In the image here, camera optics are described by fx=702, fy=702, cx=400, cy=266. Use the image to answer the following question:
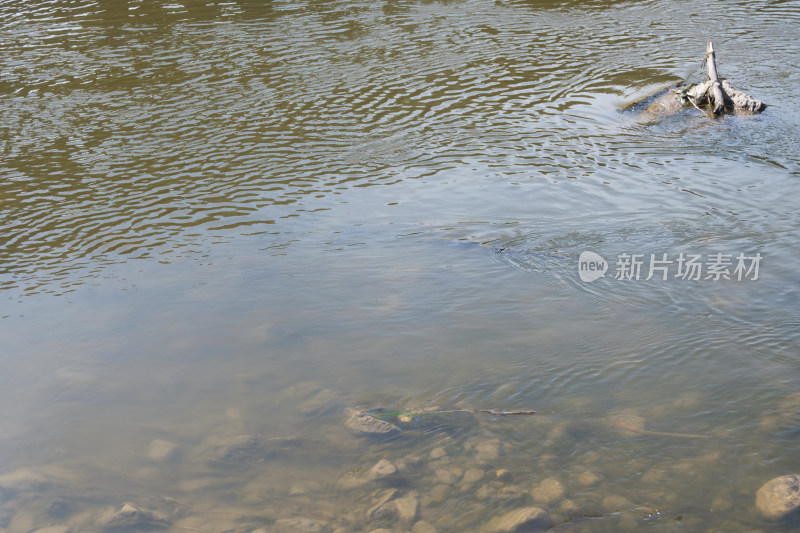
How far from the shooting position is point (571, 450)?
3.72 metres

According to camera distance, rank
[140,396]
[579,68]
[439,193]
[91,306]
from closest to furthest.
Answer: [140,396] < [91,306] < [439,193] < [579,68]

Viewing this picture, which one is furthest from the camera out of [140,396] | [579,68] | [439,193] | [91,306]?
[579,68]

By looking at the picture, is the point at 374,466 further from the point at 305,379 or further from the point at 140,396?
the point at 140,396

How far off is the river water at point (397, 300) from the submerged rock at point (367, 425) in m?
0.05

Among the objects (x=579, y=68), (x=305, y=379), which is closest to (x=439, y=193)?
(x=305, y=379)

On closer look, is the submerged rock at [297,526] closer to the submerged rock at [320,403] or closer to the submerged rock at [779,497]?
the submerged rock at [320,403]

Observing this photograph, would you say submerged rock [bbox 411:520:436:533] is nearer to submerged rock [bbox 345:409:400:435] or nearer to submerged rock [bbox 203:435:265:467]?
submerged rock [bbox 345:409:400:435]

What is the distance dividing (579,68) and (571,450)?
8.65 metres


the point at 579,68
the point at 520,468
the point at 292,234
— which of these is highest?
the point at 579,68

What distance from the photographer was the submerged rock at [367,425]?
13.0 feet

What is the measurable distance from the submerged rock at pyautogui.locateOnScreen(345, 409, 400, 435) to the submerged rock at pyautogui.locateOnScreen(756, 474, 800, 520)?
1.85 meters

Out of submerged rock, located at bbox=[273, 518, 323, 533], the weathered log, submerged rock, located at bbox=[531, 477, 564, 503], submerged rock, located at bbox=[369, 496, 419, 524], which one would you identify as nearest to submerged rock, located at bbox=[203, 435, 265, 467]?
submerged rock, located at bbox=[273, 518, 323, 533]

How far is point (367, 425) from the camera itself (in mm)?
4004

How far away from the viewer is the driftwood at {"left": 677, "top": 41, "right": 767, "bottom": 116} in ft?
28.5
